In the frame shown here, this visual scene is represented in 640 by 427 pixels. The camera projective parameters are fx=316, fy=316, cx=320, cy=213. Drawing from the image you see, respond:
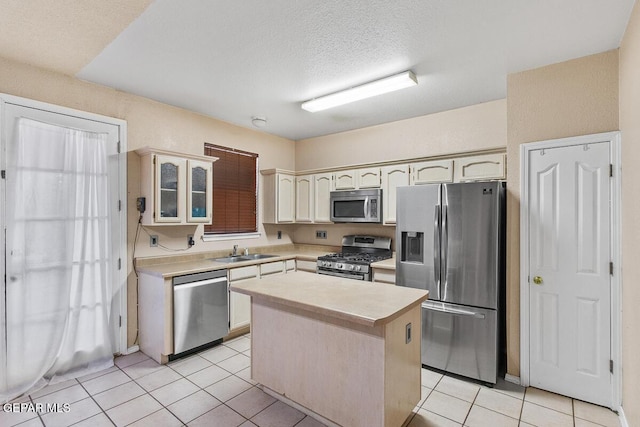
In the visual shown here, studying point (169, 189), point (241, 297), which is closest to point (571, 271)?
point (241, 297)

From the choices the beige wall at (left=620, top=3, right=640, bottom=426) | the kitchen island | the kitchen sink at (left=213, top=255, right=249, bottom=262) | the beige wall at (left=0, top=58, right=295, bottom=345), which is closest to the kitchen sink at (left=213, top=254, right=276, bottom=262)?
the kitchen sink at (left=213, top=255, right=249, bottom=262)

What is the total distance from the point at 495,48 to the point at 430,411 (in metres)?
2.73

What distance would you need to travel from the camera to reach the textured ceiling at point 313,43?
1912 millimetres

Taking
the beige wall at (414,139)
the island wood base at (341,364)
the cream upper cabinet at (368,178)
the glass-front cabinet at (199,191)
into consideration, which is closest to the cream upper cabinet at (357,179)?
the cream upper cabinet at (368,178)

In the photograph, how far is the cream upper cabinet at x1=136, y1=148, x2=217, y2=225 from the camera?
321 cm

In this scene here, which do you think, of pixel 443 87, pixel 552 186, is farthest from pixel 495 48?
pixel 552 186

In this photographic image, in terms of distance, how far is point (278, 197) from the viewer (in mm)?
4582

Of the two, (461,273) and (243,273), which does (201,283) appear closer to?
(243,273)

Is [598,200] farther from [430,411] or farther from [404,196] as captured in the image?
[430,411]

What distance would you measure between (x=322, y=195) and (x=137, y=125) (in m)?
2.40

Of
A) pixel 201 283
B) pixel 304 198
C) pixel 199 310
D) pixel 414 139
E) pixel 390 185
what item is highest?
pixel 414 139

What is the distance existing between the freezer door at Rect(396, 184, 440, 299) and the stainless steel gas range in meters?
0.56

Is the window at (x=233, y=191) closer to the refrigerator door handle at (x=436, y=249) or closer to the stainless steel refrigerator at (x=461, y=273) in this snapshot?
the stainless steel refrigerator at (x=461, y=273)

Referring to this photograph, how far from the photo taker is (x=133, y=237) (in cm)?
327
